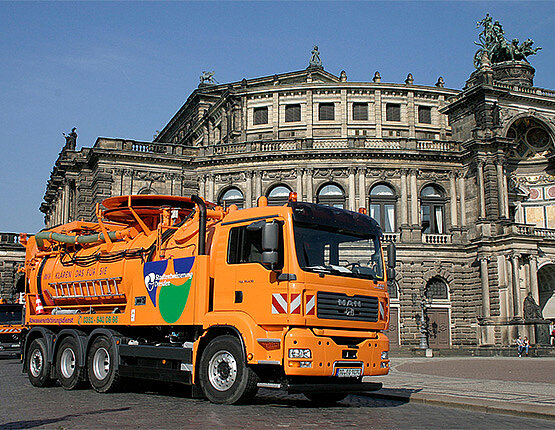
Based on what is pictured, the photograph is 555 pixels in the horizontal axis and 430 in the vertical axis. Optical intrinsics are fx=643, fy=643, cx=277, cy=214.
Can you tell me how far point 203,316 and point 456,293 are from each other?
111 feet

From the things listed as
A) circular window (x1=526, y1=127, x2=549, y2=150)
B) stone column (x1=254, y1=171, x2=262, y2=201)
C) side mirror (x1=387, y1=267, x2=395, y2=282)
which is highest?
circular window (x1=526, y1=127, x2=549, y2=150)

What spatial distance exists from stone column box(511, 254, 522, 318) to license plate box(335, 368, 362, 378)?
31217 millimetres

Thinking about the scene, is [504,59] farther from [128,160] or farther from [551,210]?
[128,160]

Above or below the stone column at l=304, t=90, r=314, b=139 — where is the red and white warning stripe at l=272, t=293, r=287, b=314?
below

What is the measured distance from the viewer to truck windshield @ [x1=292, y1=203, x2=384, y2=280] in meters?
11.7

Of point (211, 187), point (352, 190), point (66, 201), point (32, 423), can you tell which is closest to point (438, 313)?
point (352, 190)

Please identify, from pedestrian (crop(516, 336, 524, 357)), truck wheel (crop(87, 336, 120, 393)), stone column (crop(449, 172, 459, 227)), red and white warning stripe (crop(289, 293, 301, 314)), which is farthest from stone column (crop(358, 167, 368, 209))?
red and white warning stripe (crop(289, 293, 301, 314))

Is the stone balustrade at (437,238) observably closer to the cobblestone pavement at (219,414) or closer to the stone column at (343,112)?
the stone column at (343,112)

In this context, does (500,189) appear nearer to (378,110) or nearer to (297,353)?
(378,110)

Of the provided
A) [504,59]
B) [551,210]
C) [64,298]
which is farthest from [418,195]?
[64,298]

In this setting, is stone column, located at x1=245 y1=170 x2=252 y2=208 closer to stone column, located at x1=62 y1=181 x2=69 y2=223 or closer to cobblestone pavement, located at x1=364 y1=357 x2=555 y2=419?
stone column, located at x1=62 y1=181 x2=69 y2=223

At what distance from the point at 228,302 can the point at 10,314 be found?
25374 millimetres

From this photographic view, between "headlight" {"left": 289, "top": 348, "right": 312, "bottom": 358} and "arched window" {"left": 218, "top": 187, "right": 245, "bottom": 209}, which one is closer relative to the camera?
"headlight" {"left": 289, "top": 348, "right": 312, "bottom": 358}

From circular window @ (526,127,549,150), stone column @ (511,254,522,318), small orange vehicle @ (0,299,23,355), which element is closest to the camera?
small orange vehicle @ (0,299,23,355)
